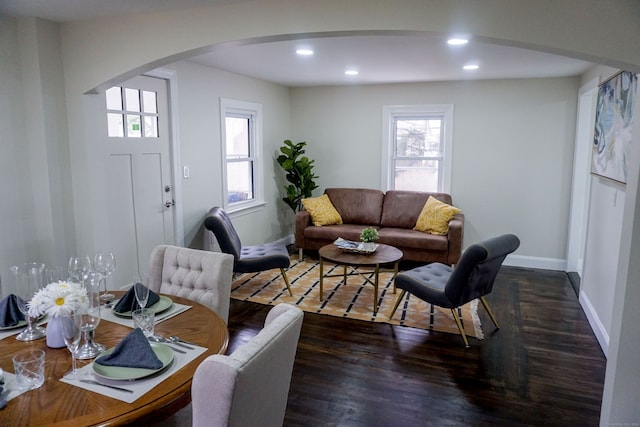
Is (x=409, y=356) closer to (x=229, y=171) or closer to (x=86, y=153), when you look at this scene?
(x=86, y=153)

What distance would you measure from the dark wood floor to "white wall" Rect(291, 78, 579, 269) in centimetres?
162

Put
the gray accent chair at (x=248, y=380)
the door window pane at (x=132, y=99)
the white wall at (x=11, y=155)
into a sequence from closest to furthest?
the gray accent chair at (x=248, y=380) → the white wall at (x=11, y=155) → the door window pane at (x=132, y=99)

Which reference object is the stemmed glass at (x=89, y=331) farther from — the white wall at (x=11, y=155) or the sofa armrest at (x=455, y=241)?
the sofa armrest at (x=455, y=241)

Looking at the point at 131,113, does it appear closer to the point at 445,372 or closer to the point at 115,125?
the point at 115,125

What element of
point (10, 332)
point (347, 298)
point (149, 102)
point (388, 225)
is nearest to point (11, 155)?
point (149, 102)

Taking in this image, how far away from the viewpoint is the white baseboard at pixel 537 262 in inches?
212

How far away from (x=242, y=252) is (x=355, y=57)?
2.27 meters

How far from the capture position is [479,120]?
560 cm

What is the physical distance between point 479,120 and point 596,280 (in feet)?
8.61

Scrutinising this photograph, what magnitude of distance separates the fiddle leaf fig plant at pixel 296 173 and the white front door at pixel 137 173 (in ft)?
6.65

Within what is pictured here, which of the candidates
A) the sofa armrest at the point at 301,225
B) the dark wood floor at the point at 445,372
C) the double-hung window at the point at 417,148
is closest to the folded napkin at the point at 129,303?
the dark wood floor at the point at 445,372

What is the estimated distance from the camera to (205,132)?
4.77m

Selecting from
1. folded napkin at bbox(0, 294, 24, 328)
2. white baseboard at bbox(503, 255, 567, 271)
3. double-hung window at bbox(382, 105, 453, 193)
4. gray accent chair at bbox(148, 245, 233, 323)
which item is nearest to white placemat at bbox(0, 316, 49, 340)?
folded napkin at bbox(0, 294, 24, 328)

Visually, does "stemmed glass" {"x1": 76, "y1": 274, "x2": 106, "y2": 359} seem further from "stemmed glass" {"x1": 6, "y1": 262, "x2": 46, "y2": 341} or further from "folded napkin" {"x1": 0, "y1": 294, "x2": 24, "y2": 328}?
"folded napkin" {"x1": 0, "y1": 294, "x2": 24, "y2": 328}
